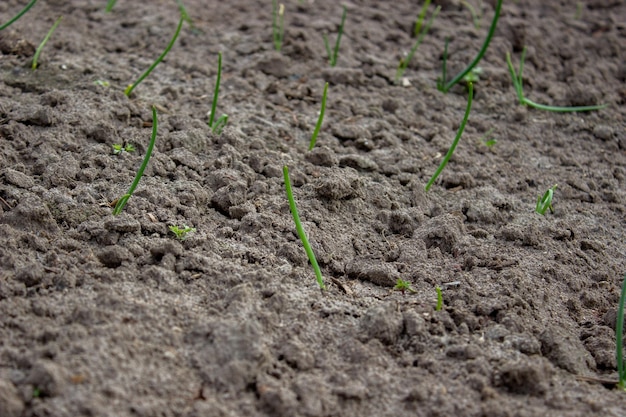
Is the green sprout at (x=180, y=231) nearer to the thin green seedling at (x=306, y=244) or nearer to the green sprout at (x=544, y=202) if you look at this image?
the thin green seedling at (x=306, y=244)

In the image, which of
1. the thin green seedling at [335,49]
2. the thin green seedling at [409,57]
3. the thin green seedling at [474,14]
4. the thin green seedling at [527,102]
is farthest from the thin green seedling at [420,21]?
the thin green seedling at [527,102]

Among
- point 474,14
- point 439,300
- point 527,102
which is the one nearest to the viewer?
point 439,300

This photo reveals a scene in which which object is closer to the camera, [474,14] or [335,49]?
[335,49]

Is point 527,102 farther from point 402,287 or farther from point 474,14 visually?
point 402,287

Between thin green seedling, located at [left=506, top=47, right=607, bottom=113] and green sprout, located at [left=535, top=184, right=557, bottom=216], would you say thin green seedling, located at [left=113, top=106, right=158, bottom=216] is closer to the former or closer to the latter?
green sprout, located at [left=535, top=184, right=557, bottom=216]

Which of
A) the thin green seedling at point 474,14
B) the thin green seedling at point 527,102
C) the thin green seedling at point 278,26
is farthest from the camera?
the thin green seedling at point 474,14

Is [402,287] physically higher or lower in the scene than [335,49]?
lower

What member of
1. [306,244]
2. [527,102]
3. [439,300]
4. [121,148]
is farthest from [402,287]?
[527,102]
